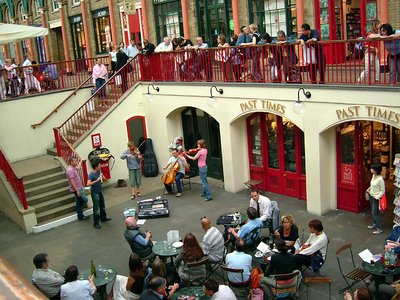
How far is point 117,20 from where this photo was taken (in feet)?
75.9

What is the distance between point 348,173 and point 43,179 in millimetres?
9041

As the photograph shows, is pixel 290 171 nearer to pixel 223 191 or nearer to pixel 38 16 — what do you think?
pixel 223 191

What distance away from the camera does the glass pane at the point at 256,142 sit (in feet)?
48.0

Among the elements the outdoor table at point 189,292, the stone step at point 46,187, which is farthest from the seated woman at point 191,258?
the stone step at point 46,187

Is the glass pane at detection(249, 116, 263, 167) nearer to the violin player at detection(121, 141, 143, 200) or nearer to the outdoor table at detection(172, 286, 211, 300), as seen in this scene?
the violin player at detection(121, 141, 143, 200)

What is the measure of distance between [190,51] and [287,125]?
13.2 feet

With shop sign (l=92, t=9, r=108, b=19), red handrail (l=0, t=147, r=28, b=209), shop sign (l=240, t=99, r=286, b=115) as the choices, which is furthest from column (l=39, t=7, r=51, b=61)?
shop sign (l=240, t=99, r=286, b=115)

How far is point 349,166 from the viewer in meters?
12.2

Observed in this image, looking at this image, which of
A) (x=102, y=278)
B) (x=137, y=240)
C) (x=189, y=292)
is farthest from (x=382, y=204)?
(x=102, y=278)

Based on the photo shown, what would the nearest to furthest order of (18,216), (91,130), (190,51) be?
1. (18,216)
2. (190,51)
3. (91,130)

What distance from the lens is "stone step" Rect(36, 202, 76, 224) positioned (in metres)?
13.3

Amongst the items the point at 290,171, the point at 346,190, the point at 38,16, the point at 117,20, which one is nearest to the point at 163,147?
the point at 290,171

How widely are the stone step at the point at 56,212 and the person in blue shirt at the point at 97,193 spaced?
1.14m

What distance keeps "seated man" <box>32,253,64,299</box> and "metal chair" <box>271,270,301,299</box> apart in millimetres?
3736
